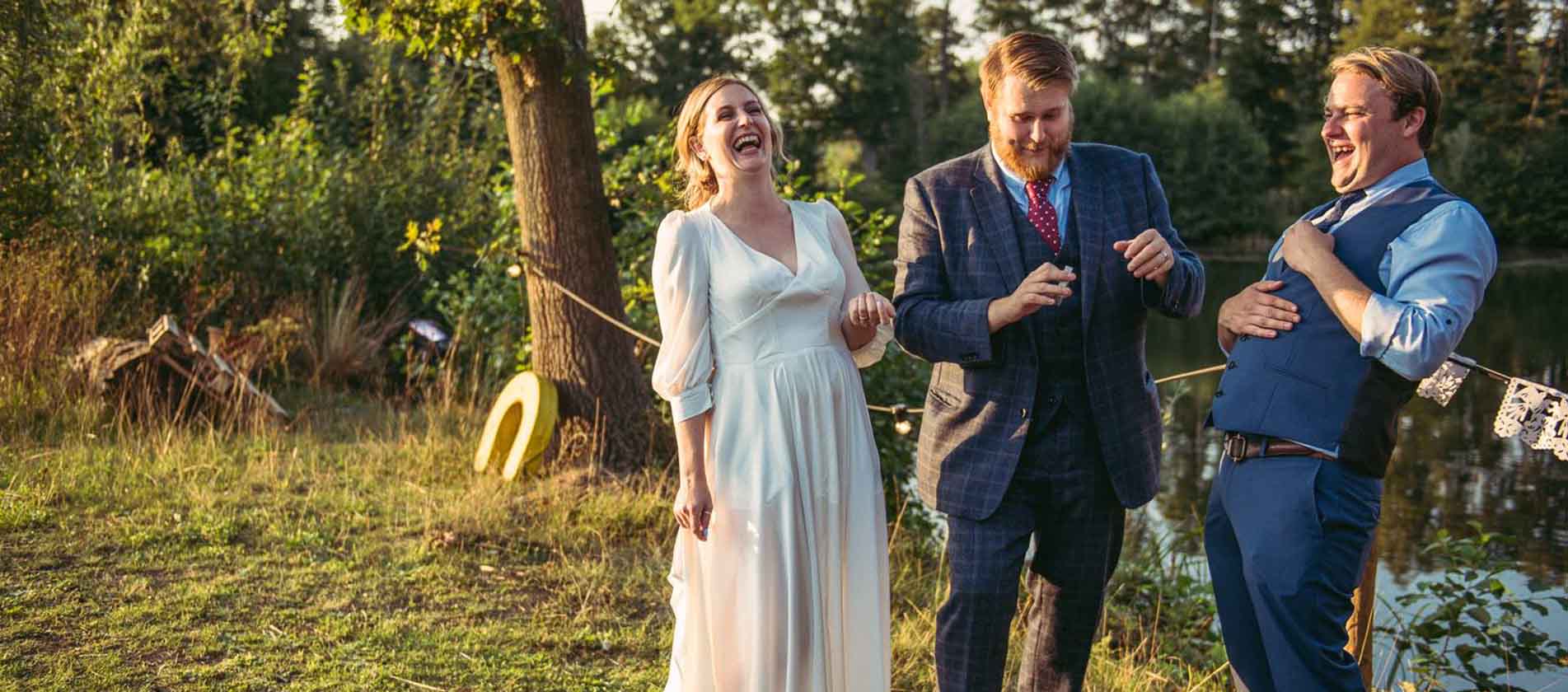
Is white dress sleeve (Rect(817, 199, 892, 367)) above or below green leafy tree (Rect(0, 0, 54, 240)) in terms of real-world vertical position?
below

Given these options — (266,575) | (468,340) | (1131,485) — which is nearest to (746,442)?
(1131,485)

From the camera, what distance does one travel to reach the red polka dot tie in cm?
286

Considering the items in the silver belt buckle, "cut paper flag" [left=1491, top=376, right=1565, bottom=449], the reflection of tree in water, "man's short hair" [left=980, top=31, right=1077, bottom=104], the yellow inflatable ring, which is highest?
"man's short hair" [left=980, top=31, right=1077, bottom=104]

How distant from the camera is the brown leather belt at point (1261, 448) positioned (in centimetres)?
247

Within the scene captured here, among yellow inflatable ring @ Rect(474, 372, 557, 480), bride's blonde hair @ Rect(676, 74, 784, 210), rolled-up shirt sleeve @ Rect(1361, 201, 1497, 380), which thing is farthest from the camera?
yellow inflatable ring @ Rect(474, 372, 557, 480)

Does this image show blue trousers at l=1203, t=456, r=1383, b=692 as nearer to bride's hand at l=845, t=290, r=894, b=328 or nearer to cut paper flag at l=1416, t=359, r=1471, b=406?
cut paper flag at l=1416, t=359, r=1471, b=406

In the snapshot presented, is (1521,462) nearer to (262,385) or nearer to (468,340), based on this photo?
(468,340)

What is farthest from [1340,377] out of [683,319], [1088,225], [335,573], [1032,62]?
[335,573]

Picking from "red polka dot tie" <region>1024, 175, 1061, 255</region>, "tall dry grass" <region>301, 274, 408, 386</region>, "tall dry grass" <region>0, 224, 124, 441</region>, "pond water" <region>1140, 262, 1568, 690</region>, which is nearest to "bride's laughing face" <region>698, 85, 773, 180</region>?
"red polka dot tie" <region>1024, 175, 1061, 255</region>

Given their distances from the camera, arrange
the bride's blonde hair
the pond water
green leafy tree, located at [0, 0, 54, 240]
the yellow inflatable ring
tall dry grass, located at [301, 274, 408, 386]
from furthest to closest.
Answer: tall dry grass, located at [301, 274, 408, 386], the pond water, green leafy tree, located at [0, 0, 54, 240], the yellow inflatable ring, the bride's blonde hair

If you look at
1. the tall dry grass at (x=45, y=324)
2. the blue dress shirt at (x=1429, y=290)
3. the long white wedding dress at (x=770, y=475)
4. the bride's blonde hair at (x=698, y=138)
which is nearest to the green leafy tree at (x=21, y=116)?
the tall dry grass at (x=45, y=324)

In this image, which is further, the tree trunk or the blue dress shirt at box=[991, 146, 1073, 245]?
the tree trunk

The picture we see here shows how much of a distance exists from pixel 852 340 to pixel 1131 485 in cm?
73

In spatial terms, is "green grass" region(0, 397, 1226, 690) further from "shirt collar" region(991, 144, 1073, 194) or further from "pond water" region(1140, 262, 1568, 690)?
"pond water" region(1140, 262, 1568, 690)
